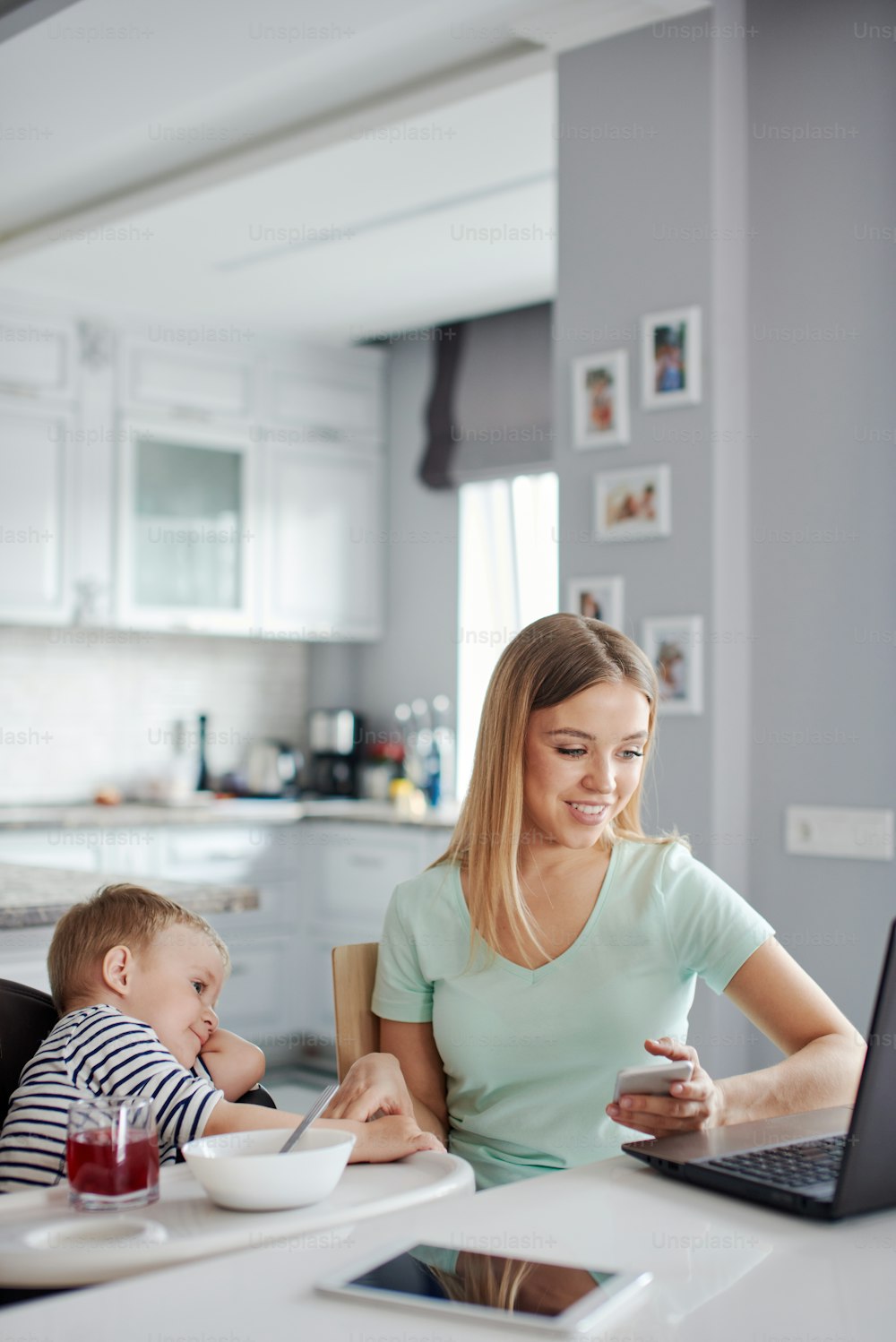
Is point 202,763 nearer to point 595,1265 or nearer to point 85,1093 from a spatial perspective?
point 85,1093

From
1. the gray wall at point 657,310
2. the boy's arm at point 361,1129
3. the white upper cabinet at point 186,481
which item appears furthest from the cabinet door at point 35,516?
the boy's arm at point 361,1129

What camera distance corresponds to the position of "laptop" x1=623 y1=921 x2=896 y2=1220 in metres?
1.11

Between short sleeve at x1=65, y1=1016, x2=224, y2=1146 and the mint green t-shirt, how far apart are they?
0.42 meters

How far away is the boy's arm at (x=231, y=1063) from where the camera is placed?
1.56 m

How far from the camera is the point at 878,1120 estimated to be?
1133 mm

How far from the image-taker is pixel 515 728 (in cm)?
174

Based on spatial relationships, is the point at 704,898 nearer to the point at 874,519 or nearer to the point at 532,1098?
the point at 532,1098

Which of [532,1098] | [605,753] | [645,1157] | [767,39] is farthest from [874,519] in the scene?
Answer: [645,1157]

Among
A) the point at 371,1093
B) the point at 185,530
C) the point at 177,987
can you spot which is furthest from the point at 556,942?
the point at 185,530

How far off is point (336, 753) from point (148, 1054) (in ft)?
13.4

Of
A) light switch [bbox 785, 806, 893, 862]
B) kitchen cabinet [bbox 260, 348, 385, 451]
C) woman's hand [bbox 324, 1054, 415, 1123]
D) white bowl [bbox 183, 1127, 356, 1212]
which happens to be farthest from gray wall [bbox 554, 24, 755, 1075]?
kitchen cabinet [bbox 260, 348, 385, 451]

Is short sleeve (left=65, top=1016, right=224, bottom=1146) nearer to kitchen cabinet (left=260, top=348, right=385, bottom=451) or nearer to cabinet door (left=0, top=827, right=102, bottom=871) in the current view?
cabinet door (left=0, top=827, right=102, bottom=871)

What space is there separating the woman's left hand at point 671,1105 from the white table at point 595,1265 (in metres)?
0.09

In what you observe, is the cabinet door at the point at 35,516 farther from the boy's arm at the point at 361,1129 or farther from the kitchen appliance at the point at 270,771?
the boy's arm at the point at 361,1129
